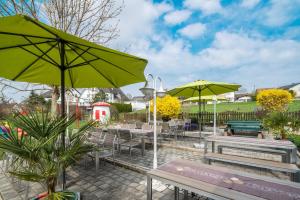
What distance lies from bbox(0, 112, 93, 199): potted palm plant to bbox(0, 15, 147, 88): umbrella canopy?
0.94 metres

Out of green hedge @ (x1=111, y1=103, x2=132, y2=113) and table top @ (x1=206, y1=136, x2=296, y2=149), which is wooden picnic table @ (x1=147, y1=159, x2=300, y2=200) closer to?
table top @ (x1=206, y1=136, x2=296, y2=149)

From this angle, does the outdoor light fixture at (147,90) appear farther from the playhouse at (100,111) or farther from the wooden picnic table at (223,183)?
the playhouse at (100,111)

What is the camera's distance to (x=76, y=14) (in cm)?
735

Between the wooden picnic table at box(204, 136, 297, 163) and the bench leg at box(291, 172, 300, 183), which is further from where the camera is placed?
the wooden picnic table at box(204, 136, 297, 163)

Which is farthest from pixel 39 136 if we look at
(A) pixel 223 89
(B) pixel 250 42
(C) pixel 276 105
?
(C) pixel 276 105

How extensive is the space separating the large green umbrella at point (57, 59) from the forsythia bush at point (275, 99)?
1485cm

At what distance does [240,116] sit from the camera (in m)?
14.1

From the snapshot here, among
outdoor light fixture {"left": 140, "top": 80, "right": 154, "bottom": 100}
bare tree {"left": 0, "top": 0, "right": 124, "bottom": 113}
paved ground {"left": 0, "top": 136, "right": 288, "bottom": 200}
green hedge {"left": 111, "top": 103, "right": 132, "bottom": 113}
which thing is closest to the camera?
paved ground {"left": 0, "top": 136, "right": 288, "bottom": 200}

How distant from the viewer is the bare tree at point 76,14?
681cm

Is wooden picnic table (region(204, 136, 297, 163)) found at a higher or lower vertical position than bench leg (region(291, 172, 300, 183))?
higher

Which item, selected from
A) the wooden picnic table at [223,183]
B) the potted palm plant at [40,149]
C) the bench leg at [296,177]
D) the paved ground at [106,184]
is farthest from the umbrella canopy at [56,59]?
the bench leg at [296,177]

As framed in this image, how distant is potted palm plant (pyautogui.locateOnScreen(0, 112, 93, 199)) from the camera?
1.97 meters

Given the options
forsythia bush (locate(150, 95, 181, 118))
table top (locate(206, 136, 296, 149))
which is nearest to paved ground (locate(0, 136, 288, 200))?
table top (locate(206, 136, 296, 149))

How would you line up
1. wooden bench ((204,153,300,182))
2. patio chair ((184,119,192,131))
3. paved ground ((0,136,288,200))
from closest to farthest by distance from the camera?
wooden bench ((204,153,300,182)) < paved ground ((0,136,288,200)) < patio chair ((184,119,192,131))
